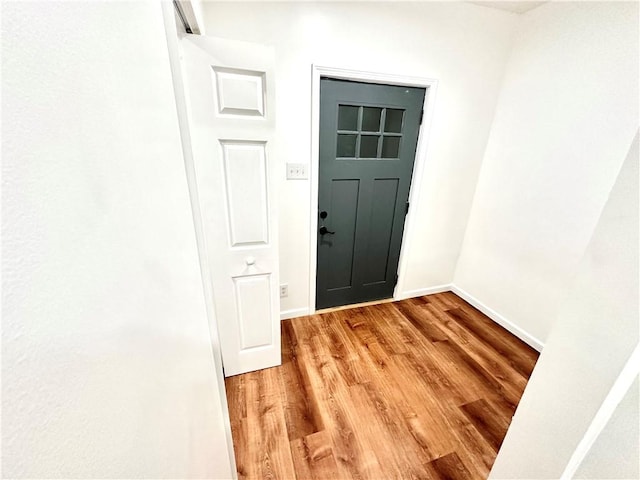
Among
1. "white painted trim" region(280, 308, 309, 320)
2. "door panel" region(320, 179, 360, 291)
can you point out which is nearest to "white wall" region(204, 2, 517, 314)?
"white painted trim" region(280, 308, 309, 320)

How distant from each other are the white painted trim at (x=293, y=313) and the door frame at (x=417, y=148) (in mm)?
56

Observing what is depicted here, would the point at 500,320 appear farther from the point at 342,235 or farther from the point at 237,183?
the point at 237,183

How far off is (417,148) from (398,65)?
61cm

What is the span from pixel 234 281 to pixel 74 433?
1.23m

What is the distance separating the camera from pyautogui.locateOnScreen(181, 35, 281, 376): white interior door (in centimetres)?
109

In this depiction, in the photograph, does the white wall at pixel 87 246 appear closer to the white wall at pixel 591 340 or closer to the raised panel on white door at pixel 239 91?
the raised panel on white door at pixel 239 91

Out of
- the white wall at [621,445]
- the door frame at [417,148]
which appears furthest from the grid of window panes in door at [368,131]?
the white wall at [621,445]

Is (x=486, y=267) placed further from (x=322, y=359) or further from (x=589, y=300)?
(x=589, y=300)

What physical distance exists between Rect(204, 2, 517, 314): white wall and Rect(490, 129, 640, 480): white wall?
152 centimetres

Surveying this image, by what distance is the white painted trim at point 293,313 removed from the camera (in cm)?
215

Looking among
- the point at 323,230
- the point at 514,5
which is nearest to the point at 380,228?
the point at 323,230

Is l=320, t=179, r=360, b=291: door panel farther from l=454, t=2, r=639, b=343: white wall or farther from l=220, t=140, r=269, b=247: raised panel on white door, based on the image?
l=454, t=2, r=639, b=343: white wall

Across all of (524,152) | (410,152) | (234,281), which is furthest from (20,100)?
(524,152)

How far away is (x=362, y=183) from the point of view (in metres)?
2.02
